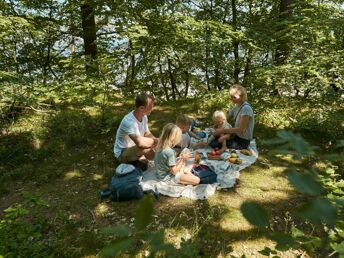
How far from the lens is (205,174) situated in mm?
4938

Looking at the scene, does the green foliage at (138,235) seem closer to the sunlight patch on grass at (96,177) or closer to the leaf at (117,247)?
the leaf at (117,247)

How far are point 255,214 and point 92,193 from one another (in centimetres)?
430

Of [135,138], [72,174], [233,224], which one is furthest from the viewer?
[72,174]

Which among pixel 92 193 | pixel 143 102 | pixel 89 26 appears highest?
pixel 89 26

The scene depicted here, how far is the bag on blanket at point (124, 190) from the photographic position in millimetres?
4504

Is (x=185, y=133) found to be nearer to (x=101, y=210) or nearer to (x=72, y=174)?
(x=72, y=174)

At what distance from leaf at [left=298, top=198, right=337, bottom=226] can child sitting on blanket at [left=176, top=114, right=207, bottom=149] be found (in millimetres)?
5259

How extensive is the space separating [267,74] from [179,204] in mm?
3761

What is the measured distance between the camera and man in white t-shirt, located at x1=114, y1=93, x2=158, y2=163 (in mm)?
5199

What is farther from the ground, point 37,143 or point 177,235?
point 37,143

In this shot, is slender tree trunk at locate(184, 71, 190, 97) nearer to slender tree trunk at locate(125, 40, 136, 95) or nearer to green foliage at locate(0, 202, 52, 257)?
slender tree trunk at locate(125, 40, 136, 95)

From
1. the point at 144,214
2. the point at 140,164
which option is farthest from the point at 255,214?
the point at 140,164

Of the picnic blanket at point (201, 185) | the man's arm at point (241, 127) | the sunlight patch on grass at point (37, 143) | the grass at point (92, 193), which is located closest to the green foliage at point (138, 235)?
the grass at point (92, 193)

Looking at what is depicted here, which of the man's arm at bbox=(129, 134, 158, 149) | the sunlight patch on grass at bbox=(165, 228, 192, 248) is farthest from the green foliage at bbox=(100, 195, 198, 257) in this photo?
the man's arm at bbox=(129, 134, 158, 149)
